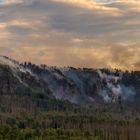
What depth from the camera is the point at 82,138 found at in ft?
650

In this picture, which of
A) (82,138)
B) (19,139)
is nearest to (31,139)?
(19,139)

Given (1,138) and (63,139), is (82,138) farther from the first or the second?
(1,138)

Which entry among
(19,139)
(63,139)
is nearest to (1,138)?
(19,139)

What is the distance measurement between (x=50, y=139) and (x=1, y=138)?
17400mm

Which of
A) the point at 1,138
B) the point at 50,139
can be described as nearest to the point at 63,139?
the point at 50,139

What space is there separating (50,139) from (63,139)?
5.90 m

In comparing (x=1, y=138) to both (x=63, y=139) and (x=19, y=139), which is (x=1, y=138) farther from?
(x=63, y=139)

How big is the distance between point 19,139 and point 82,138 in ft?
73.5

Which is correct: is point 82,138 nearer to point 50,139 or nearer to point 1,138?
point 50,139

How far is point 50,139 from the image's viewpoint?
196m

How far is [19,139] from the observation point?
197750 mm

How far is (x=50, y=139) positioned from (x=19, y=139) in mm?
11274

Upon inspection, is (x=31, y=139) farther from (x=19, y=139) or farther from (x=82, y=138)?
(x=82, y=138)

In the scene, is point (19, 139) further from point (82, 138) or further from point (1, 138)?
point (82, 138)
